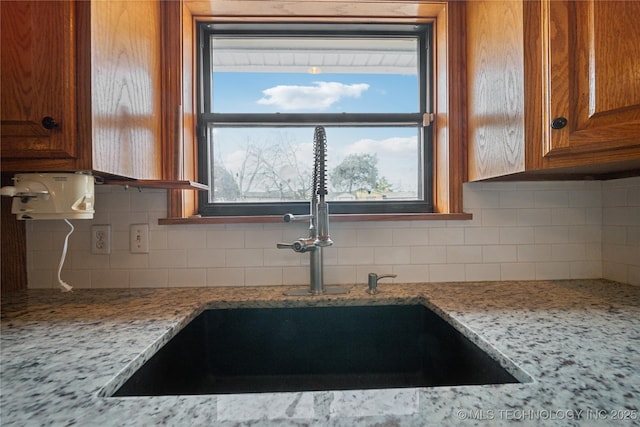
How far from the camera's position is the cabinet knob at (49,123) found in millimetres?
775

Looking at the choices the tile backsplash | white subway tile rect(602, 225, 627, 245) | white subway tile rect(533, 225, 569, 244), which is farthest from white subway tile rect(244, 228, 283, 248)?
white subway tile rect(602, 225, 627, 245)

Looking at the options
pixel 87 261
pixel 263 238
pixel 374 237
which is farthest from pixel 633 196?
pixel 87 261

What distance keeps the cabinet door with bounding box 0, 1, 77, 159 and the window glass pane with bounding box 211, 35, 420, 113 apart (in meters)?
0.61

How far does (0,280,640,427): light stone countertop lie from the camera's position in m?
0.45

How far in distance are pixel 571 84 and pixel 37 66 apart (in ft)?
4.47

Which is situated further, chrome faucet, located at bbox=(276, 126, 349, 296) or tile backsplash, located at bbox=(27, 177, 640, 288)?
tile backsplash, located at bbox=(27, 177, 640, 288)

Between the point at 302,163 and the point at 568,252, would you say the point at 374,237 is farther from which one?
the point at 568,252

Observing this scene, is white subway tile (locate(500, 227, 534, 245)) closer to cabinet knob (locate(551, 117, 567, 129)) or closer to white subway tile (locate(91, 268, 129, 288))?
cabinet knob (locate(551, 117, 567, 129))

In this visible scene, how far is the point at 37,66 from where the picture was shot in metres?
0.78

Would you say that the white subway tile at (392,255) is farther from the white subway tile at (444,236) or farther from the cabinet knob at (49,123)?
the cabinet knob at (49,123)

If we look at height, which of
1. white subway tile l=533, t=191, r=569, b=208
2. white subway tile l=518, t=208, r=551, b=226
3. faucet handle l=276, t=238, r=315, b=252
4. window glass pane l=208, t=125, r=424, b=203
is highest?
window glass pane l=208, t=125, r=424, b=203

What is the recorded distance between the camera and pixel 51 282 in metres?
1.16

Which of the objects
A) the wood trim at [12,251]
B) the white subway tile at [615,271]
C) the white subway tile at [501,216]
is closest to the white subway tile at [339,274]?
the white subway tile at [501,216]

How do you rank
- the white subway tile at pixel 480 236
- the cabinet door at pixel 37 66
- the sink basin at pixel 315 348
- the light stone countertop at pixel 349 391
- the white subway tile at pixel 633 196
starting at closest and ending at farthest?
the light stone countertop at pixel 349 391
the cabinet door at pixel 37 66
the sink basin at pixel 315 348
the white subway tile at pixel 633 196
the white subway tile at pixel 480 236
